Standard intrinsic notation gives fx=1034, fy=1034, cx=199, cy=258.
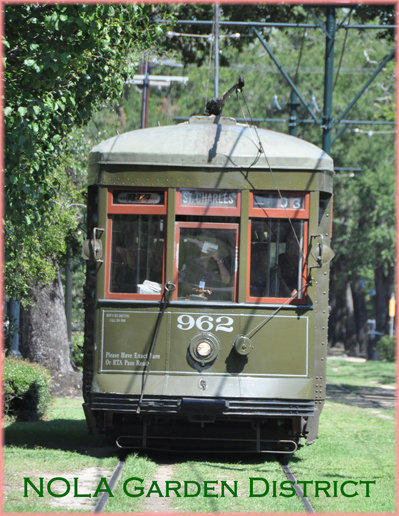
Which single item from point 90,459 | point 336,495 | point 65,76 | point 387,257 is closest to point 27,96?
point 65,76

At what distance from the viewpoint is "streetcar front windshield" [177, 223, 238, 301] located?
10.9 metres

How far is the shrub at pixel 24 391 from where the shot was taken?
1509 centimetres

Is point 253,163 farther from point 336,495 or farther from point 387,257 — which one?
point 387,257

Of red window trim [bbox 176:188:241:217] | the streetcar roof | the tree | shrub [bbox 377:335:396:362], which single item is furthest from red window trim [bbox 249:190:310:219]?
shrub [bbox 377:335:396:362]

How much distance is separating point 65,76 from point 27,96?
0.86m

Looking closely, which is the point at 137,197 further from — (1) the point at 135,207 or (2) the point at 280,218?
(2) the point at 280,218

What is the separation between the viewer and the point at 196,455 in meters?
11.9

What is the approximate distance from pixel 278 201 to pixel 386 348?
33.5 meters

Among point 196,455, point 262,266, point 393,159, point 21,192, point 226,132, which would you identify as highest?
point 393,159

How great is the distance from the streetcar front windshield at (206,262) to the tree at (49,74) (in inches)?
64.1

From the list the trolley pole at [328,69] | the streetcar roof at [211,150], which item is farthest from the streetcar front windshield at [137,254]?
the trolley pole at [328,69]

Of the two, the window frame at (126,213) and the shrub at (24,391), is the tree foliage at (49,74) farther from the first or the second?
the shrub at (24,391)

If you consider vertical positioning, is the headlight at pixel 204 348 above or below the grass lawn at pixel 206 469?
above

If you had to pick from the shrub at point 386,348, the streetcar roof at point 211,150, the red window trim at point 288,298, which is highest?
the streetcar roof at point 211,150
